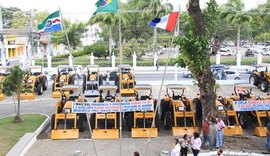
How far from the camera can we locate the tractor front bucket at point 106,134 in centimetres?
1241

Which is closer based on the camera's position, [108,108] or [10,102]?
[108,108]

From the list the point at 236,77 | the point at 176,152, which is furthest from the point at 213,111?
the point at 236,77

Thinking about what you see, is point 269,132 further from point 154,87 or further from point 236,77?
point 236,77

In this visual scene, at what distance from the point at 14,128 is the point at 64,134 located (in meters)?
2.43

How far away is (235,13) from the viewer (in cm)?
3794

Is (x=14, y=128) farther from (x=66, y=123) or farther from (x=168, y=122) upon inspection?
(x=168, y=122)

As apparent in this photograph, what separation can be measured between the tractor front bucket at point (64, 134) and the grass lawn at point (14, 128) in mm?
1233

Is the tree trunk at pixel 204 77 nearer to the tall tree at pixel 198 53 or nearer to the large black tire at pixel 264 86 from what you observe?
the tall tree at pixel 198 53

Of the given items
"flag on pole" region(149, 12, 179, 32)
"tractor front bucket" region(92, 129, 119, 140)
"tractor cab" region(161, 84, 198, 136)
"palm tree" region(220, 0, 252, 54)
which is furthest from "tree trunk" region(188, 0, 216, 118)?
"palm tree" region(220, 0, 252, 54)

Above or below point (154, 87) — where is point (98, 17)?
above

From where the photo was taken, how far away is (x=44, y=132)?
1341 centimetres

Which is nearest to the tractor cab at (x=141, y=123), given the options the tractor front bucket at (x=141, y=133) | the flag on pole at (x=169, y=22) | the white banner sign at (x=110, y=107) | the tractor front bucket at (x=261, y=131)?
the tractor front bucket at (x=141, y=133)

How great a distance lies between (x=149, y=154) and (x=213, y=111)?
2.74m

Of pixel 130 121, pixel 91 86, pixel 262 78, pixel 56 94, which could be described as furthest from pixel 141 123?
pixel 262 78
